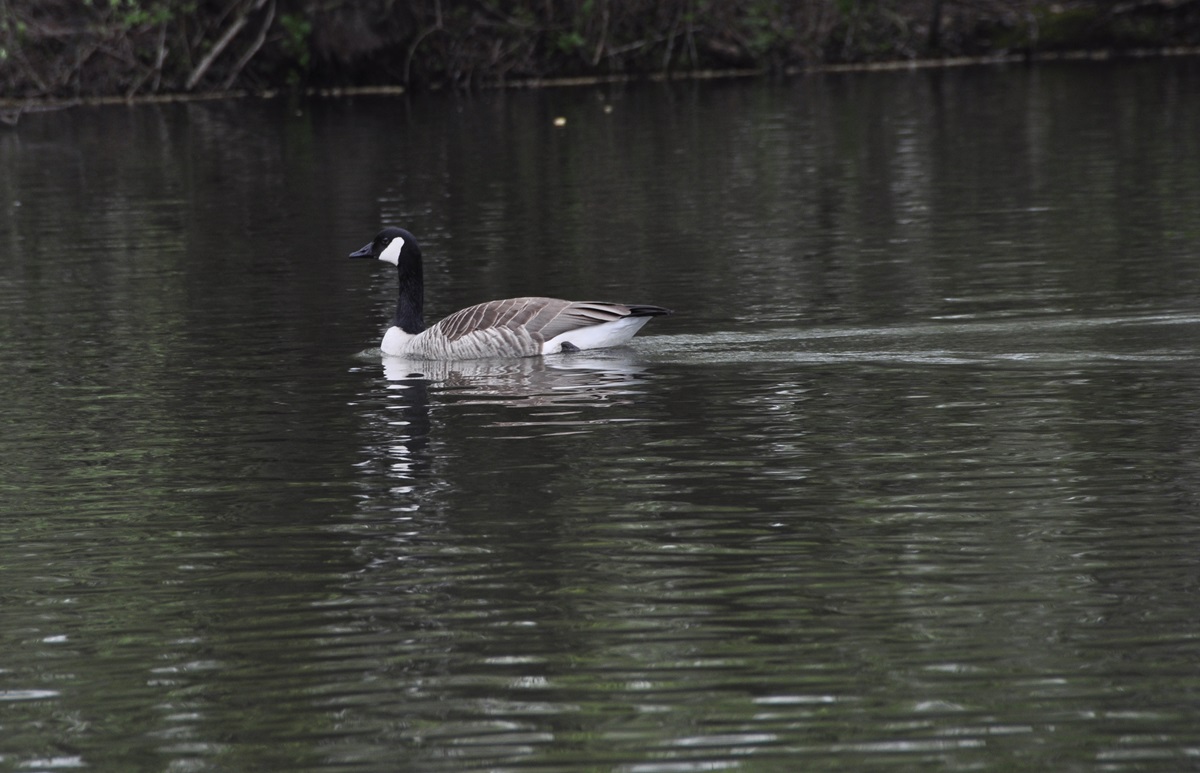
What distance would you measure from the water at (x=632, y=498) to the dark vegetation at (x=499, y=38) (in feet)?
89.2

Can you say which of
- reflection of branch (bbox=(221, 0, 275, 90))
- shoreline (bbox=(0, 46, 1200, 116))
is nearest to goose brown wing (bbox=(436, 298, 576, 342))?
reflection of branch (bbox=(221, 0, 275, 90))

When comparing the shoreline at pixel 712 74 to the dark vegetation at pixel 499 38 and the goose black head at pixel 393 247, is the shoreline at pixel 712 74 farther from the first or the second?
the goose black head at pixel 393 247

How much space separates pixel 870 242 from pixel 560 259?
11.5ft

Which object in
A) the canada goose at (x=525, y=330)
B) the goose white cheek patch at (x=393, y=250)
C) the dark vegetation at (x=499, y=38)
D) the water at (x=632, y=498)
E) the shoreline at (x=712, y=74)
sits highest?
the dark vegetation at (x=499, y=38)

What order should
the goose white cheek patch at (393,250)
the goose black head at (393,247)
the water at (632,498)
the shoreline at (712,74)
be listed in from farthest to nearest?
1. the shoreline at (712,74)
2. the goose white cheek patch at (393,250)
3. the goose black head at (393,247)
4. the water at (632,498)

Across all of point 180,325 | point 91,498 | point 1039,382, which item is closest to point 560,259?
point 180,325

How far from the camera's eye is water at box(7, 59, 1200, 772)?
21.6 ft

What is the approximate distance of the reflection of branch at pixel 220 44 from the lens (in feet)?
165

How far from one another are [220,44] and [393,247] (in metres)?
36.6

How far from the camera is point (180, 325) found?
17219 mm

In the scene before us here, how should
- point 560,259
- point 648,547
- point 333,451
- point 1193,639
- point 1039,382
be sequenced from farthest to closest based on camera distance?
point 560,259, point 1039,382, point 333,451, point 648,547, point 1193,639

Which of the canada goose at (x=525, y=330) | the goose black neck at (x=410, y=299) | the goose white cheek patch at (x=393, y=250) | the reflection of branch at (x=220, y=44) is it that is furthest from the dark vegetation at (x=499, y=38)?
the canada goose at (x=525, y=330)

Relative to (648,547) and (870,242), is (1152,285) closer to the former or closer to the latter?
(870,242)

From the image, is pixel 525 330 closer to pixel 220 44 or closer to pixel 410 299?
pixel 410 299
